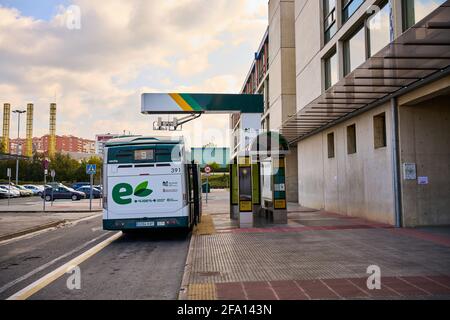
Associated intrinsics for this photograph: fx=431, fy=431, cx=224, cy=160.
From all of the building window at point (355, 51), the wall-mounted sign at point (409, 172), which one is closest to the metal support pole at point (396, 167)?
the wall-mounted sign at point (409, 172)

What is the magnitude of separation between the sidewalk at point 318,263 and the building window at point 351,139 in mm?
5448

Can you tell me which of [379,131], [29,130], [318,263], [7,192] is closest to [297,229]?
[379,131]

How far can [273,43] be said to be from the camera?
33094mm

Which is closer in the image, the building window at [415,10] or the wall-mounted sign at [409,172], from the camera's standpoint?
the building window at [415,10]

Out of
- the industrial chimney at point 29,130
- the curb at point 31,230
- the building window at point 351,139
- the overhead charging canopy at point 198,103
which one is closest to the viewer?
the curb at point 31,230

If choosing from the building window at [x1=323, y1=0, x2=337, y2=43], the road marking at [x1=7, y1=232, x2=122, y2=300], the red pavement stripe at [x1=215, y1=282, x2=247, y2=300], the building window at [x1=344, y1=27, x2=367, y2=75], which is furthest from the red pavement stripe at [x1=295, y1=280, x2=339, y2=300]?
the building window at [x1=323, y1=0, x2=337, y2=43]

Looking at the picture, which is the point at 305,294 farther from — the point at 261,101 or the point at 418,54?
the point at 261,101

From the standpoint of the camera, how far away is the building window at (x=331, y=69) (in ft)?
65.0

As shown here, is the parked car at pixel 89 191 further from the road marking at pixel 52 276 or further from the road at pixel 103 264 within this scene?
the road marking at pixel 52 276

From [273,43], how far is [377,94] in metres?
20.1

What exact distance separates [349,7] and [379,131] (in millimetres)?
5588

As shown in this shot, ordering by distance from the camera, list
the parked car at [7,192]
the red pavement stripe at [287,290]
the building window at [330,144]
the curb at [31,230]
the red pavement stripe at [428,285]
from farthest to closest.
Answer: the parked car at [7,192] → the building window at [330,144] → the curb at [31,230] → the red pavement stripe at [428,285] → the red pavement stripe at [287,290]

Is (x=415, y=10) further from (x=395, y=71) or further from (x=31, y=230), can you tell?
(x=31, y=230)

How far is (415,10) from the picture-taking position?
12367 millimetres
